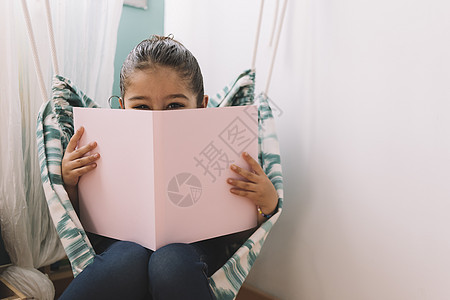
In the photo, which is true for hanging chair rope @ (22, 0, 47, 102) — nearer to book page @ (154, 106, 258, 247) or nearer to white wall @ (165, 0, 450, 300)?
book page @ (154, 106, 258, 247)

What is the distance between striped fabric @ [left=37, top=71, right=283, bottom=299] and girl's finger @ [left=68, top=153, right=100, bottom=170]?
4 cm

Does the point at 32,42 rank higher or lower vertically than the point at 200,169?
higher

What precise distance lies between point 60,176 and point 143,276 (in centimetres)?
23

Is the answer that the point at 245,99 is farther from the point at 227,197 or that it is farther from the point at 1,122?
the point at 1,122

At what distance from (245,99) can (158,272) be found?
1.30 ft

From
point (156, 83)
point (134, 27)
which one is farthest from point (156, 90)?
point (134, 27)

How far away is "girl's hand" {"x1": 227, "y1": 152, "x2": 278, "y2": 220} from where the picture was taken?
0.67 m

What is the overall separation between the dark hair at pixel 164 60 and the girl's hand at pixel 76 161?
0.16m

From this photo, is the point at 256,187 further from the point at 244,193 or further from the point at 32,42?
the point at 32,42

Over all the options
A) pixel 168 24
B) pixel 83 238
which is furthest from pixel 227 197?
pixel 168 24

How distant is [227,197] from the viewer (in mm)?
660

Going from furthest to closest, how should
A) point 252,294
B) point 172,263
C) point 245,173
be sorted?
point 252,294 < point 245,173 < point 172,263

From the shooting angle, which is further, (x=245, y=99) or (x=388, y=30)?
(x=245, y=99)

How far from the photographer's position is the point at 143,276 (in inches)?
23.6
